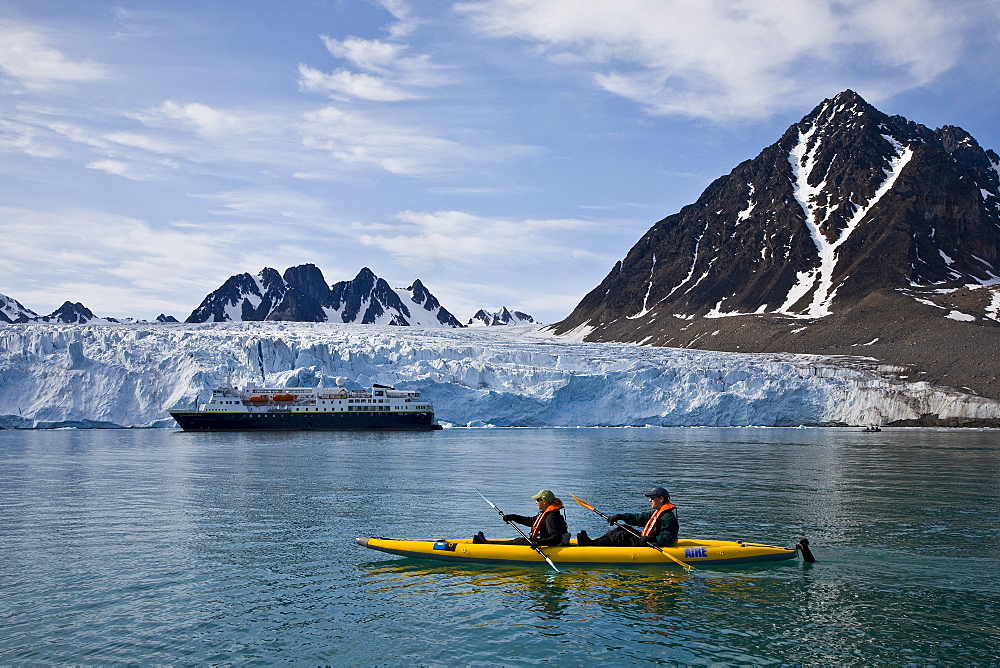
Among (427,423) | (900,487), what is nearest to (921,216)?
(427,423)

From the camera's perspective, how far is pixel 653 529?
1517 centimetres

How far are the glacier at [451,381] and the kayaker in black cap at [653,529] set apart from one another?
183ft

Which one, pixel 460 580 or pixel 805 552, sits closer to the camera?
pixel 460 580

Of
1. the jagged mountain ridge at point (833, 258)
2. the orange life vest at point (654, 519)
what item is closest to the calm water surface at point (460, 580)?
the orange life vest at point (654, 519)

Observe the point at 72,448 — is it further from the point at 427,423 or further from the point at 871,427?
the point at 871,427

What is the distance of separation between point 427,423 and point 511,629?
59.5 m

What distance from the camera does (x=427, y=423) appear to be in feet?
231

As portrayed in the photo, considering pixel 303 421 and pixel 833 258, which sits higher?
pixel 833 258

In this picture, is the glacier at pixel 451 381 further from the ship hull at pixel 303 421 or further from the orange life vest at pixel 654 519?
the orange life vest at pixel 654 519

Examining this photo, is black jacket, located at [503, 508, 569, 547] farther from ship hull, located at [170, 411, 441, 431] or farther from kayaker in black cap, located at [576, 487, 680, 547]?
ship hull, located at [170, 411, 441, 431]

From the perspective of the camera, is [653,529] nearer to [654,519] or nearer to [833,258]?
[654,519]

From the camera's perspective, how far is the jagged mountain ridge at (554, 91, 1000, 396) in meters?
126

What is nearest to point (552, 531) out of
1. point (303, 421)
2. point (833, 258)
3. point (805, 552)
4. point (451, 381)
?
point (805, 552)

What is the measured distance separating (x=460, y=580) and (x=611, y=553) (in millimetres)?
2983
